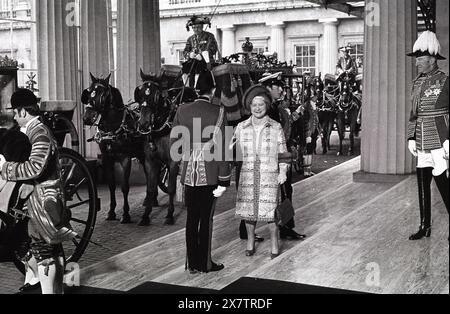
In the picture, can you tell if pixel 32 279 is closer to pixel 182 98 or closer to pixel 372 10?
pixel 182 98

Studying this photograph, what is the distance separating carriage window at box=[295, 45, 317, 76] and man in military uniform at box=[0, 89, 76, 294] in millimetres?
28104

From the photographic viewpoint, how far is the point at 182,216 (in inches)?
361

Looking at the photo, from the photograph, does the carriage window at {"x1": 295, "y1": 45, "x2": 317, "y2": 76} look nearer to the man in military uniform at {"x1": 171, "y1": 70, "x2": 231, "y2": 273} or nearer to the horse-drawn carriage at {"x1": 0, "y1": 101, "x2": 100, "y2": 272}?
the horse-drawn carriage at {"x1": 0, "y1": 101, "x2": 100, "y2": 272}

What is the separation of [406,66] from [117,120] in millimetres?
5765

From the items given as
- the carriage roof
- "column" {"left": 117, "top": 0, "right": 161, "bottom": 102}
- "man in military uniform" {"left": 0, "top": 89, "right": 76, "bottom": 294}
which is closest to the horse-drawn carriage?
the carriage roof

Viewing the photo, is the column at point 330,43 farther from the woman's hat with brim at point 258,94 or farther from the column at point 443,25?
the column at point 443,25

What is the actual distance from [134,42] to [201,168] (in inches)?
272

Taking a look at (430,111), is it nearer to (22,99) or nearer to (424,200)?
(424,200)

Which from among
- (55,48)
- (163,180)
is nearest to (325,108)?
(163,180)

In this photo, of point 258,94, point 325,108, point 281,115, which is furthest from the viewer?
point 325,108

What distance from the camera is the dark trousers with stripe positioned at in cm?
610

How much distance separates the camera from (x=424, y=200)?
23.1 feet

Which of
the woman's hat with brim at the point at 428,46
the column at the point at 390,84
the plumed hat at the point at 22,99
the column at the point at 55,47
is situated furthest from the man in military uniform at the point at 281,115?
the column at the point at 390,84

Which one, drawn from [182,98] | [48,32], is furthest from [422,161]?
[48,32]
